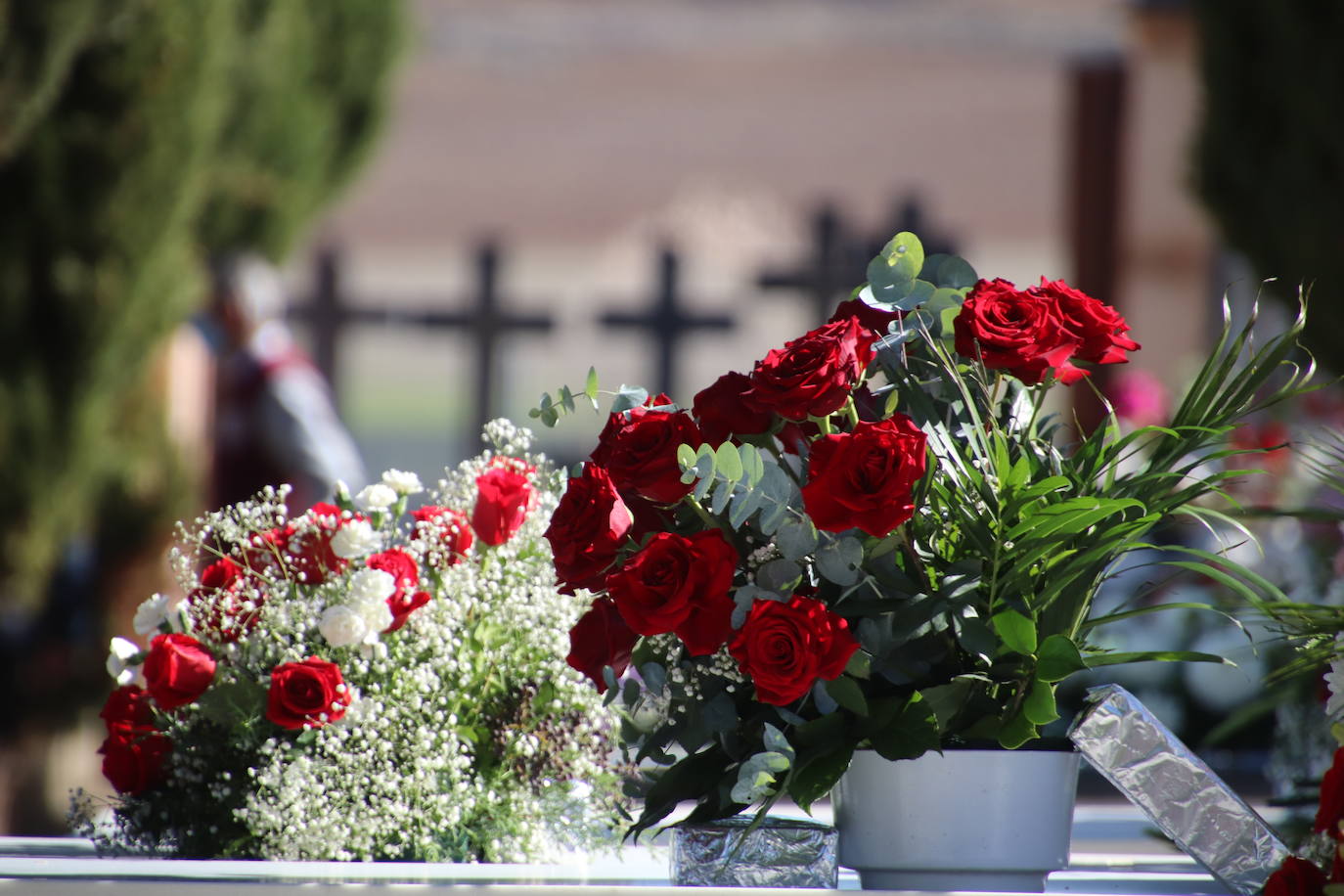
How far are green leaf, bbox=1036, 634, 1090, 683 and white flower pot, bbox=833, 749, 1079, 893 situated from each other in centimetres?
9

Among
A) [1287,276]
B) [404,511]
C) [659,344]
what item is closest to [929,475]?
[404,511]

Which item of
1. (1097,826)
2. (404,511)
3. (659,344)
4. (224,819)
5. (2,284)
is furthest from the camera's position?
(659,344)

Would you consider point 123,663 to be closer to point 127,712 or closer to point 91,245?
point 127,712

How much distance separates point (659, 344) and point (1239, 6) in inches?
121

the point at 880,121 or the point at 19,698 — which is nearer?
the point at 19,698

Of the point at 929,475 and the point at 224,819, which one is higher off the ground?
the point at 929,475

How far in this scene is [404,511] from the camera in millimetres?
1624

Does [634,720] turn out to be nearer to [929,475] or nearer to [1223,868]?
[929,475]

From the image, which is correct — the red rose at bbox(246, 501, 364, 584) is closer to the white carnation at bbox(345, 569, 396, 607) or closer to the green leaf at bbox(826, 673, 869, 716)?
the white carnation at bbox(345, 569, 396, 607)

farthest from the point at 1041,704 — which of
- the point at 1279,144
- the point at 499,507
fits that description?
the point at 1279,144

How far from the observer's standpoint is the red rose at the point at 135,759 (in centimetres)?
150

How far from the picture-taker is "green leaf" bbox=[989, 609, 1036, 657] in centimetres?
128

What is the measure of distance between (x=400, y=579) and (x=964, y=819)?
0.58m

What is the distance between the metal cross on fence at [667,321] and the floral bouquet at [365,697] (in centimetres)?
557
